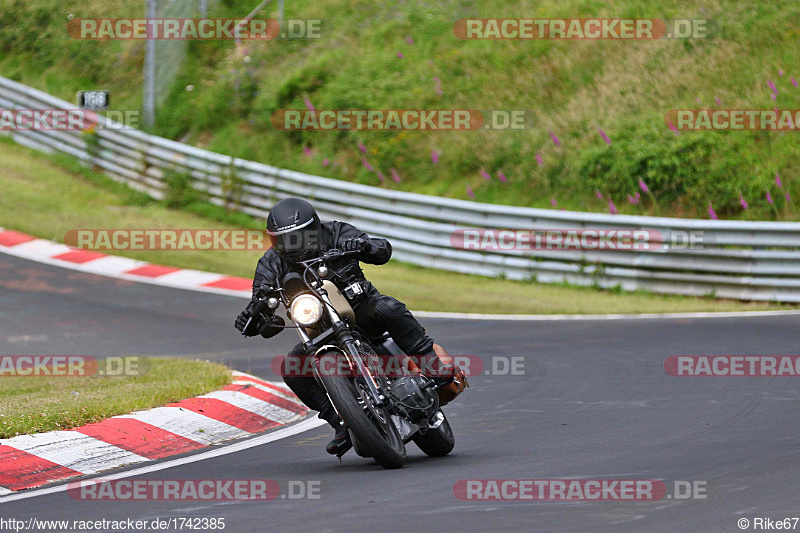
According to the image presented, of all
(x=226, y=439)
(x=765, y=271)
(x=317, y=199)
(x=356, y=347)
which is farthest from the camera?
(x=317, y=199)

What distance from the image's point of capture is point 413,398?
22.3ft

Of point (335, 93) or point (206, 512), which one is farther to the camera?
point (335, 93)

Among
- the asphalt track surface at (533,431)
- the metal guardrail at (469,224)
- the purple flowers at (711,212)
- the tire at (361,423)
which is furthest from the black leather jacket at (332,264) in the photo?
the purple flowers at (711,212)

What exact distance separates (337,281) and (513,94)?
14.8m

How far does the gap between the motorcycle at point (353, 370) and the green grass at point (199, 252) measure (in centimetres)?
794

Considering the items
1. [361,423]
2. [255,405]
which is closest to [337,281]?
[361,423]

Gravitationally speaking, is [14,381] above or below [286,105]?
below

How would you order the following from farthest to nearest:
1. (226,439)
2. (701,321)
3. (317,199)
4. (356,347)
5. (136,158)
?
(136,158) → (317,199) → (701,321) → (226,439) → (356,347)

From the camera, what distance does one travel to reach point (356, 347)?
258 inches

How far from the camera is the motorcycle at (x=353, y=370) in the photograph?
6.41m

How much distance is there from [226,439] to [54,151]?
55.6 ft

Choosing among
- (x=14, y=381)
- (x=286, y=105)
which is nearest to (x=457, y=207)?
(x=286, y=105)

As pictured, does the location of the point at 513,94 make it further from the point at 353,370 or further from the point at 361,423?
the point at 361,423

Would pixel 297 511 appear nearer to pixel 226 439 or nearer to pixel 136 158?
pixel 226 439
